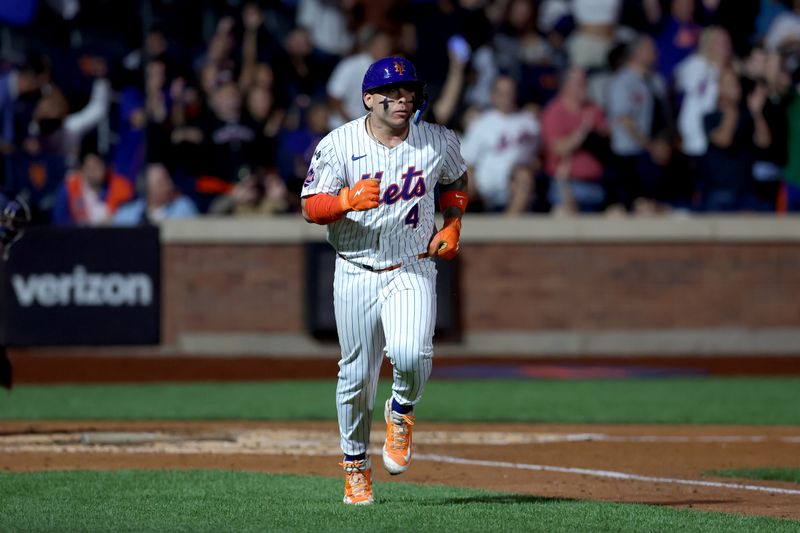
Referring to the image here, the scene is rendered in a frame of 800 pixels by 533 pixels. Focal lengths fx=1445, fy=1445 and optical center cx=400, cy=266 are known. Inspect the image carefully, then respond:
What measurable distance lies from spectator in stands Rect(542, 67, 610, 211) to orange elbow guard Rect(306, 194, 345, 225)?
34.5 ft

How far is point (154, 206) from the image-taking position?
16.9 m

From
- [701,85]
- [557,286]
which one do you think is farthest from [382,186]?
[701,85]

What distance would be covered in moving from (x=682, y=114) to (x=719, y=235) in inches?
63.0

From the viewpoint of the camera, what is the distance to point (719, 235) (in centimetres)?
1752

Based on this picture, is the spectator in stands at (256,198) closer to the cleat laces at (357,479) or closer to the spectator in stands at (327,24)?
the spectator in stands at (327,24)

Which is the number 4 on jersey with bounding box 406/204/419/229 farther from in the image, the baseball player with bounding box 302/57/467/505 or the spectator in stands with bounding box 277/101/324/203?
the spectator in stands with bounding box 277/101/324/203

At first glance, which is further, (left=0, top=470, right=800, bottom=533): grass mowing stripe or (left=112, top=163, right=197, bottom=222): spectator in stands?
(left=112, top=163, right=197, bottom=222): spectator in stands

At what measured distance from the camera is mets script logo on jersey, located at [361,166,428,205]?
6727 mm

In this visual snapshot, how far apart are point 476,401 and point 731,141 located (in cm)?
579

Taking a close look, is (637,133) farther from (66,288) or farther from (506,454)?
(506,454)

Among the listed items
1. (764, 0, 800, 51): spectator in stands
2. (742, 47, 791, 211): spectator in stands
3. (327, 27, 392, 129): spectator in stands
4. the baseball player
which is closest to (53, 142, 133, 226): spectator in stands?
(327, 27, 392, 129): spectator in stands

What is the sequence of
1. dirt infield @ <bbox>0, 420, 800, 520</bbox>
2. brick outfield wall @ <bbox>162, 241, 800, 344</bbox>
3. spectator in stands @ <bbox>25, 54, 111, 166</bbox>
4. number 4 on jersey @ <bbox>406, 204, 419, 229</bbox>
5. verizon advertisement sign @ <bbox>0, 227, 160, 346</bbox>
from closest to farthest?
number 4 on jersey @ <bbox>406, 204, 419, 229</bbox> < dirt infield @ <bbox>0, 420, 800, 520</bbox> < verizon advertisement sign @ <bbox>0, 227, 160, 346</bbox> < spectator in stands @ <bbox>25, 54, 111, 166</bbox> < brick outfield wall @ <bbox>162, 241, 800, 344</bbox>

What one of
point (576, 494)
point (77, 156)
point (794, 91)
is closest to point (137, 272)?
point (77, 156)

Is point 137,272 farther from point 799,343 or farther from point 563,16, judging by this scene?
point 799,343
